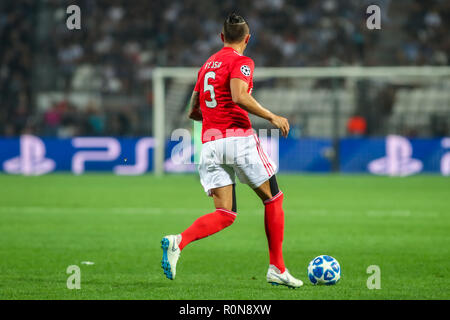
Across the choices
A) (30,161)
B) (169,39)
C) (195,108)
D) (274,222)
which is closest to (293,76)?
(169,39)

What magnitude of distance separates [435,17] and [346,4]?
2.93 metres

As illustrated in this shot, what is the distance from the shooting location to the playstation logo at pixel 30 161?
73.7 ft

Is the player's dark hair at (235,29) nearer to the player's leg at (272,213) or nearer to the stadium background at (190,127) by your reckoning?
the player's leg at (272,213)

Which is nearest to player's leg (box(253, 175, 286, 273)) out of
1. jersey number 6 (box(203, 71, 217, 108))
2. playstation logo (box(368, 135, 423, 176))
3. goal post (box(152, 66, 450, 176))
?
jersey number 6 (box(203, 71, 217, 108))

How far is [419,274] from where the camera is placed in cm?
693

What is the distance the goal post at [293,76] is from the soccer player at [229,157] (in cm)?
1507

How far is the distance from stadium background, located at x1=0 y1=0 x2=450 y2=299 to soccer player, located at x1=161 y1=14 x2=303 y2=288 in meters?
0.93

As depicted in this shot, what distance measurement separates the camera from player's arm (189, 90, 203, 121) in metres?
6.69

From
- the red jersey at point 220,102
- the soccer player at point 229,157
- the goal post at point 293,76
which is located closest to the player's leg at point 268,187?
the soccer player at point 229,157

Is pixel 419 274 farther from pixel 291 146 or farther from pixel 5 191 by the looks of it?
pixel 291 146

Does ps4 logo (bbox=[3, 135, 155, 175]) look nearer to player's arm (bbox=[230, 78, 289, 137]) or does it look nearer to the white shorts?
the white shorts

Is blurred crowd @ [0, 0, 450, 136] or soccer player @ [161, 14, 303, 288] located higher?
blurred crowd @ [0, 0, 450, 136]

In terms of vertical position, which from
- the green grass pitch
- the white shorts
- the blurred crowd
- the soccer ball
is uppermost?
the blurred crowd
